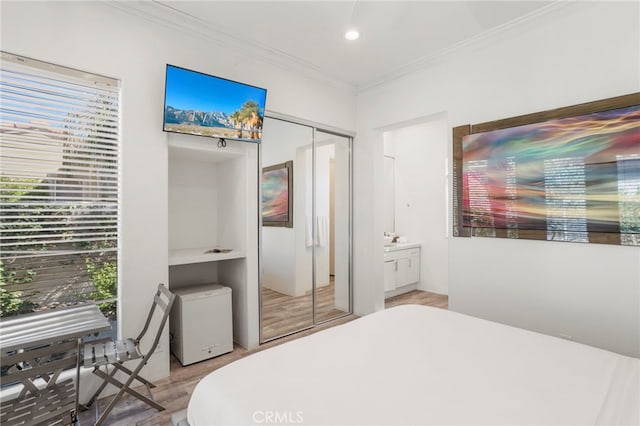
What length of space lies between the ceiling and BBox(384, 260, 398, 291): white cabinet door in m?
2.73

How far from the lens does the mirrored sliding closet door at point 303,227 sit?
11.3 ft

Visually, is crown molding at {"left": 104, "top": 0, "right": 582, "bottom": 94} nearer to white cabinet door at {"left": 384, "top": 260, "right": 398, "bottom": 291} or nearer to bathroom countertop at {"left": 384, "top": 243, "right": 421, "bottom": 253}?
bathroom countertop at {"left": 384, "top": 243, "right": 421, "bottom": 253}

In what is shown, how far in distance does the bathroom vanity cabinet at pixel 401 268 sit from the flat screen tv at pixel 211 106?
2.80m

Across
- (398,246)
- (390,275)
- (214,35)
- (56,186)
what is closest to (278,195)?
(214,35)

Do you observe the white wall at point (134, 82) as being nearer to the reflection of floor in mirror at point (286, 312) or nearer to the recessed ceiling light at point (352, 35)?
the reflection of floor in mirror at point (286, 312)

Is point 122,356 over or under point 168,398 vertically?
over

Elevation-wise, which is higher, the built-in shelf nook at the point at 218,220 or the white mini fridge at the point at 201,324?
the built-in shelf nook at the point at 218,220

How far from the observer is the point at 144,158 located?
8.41ft

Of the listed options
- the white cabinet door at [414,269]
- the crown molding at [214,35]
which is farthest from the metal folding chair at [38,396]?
the white cabinet door at [414,269]

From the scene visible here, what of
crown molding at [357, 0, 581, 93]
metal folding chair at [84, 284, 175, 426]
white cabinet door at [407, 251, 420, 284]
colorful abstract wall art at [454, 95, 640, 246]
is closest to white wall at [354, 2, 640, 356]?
crown molding at [357, 0, 581, 93]

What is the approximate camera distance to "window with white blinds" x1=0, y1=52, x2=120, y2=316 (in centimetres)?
207

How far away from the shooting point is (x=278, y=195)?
11.5 ft

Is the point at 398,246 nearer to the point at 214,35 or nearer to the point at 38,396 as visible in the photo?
the point at 214,35

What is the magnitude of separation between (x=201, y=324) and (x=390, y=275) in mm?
2898
